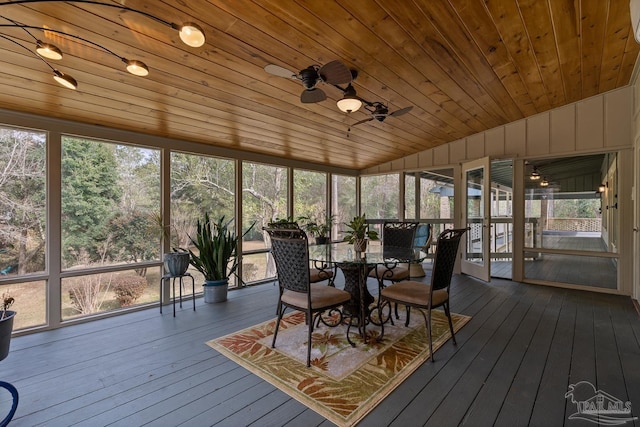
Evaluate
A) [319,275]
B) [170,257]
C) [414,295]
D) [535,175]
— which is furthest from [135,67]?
[535,175]

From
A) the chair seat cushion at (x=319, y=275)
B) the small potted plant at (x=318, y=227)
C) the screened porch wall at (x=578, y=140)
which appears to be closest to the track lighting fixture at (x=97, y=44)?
the chair seat cushion at (x=319, y=275)

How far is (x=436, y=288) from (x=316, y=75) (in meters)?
2.11

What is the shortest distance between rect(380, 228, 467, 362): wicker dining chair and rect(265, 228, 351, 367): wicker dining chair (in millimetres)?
502

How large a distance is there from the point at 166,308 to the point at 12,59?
2.84 metres

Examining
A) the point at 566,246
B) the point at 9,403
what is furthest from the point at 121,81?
the point at 566,246

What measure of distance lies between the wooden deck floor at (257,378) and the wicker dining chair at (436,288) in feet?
1.38

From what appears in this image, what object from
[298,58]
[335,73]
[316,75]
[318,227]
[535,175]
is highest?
[298,58]

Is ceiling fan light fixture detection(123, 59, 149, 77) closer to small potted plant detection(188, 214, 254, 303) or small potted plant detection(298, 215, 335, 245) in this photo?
small potted plant detection(188, 214, 254, 303)

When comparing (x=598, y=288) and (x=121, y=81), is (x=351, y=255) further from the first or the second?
(x=598, y=288)

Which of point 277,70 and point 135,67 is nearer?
point 135,67

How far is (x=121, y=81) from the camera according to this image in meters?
2.50

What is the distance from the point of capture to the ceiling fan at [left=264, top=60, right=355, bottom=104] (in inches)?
83.4

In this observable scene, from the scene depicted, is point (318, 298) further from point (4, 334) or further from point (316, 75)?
point (4, 334)

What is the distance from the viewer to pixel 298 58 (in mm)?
2506
